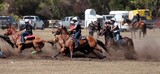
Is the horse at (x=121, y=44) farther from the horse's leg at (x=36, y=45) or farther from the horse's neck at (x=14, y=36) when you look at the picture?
the horse's neck at (x=14, y=36)

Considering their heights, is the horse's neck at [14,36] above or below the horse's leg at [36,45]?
above

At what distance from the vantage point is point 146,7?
241 ft

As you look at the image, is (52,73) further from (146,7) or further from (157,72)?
(146,7)

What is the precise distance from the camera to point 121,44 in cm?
2288

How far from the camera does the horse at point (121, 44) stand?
73.0 feet

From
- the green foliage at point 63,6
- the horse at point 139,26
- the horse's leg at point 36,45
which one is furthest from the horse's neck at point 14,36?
the green foliage at point 63,6

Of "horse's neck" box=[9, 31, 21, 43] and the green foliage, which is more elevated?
"horse's neck" box=[9, 31, 21, 43]

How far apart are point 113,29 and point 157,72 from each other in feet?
27.1

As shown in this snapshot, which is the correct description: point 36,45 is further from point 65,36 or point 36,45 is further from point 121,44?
point 121,44

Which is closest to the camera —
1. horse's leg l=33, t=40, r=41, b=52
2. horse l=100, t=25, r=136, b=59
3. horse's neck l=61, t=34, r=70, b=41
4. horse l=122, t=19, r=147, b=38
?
horse's neck l=61, t=34, r=70, b=41

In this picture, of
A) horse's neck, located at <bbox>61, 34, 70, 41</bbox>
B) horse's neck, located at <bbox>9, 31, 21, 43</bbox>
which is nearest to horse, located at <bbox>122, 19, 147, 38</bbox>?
horse's neck, located at <bbox>9, 31, 21, 43</bbox>

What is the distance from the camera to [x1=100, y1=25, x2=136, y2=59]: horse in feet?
73.0

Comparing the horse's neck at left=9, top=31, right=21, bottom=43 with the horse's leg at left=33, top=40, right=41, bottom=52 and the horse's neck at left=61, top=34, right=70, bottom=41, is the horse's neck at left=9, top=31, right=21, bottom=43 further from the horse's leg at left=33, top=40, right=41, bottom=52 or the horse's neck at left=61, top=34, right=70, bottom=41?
the horse's neck at left=61, top=34, right=70, bottom=41

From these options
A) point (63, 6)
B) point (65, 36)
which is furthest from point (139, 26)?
point (63, 6)
